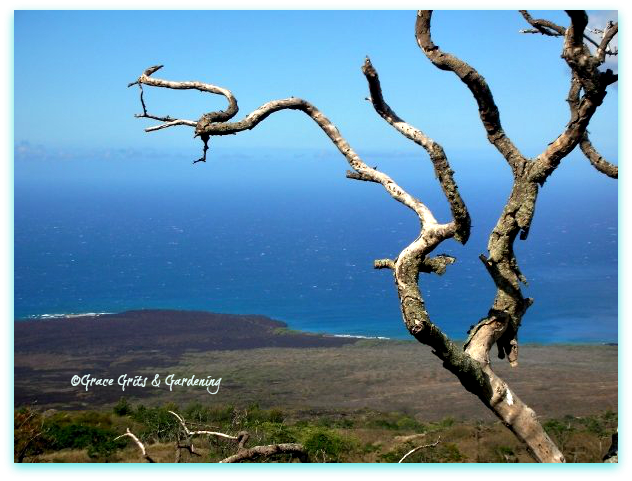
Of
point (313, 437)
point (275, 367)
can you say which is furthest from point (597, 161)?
point (275, 367)

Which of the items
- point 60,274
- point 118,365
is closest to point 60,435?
point 118,365

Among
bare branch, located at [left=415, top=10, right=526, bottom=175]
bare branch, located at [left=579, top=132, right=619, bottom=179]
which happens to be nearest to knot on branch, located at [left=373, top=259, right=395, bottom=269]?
bare branch, located at [left=415, top=10, right=526, bottom=175]

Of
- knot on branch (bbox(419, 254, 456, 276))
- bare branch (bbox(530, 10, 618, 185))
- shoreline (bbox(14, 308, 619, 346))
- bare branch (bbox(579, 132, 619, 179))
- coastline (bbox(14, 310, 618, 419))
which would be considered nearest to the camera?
bare branch (bbox(530, 10, 618, 185))

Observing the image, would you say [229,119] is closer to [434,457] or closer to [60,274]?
[434,457]

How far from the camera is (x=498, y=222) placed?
18.8 feet

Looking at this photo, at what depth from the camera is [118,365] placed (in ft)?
123

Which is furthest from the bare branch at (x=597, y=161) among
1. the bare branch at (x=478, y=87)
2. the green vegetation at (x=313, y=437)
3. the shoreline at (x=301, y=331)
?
the shoreline at (x=301, y=331)

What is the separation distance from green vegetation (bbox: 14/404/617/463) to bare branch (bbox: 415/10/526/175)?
8.58 meters

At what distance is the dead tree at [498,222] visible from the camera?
5297mm

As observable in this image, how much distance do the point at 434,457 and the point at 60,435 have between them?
8.31 metres

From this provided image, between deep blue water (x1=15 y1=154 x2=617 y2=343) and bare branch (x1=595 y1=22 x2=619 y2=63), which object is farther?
deep blue water (x1=15 y1=154 x2=617 y2=343)

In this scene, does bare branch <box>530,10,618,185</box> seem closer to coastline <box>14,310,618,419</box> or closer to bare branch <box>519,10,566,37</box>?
bare branch <box>519,10,566,37</box>

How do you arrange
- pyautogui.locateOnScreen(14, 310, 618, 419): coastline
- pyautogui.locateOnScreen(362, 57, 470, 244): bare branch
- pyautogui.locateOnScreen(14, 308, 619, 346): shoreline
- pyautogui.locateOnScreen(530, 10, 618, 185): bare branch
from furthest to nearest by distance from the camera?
pyautogui.locateOnScreen(14, 308, 619, 346): shoreline → pyautogui.locateOnScreen(14, 310, 618, 419): coastline → pyautogui.locateOnScreen(362, 57, 470, 244): bare branch → pyautogui.locateOnScreen(530, 10, 618, 185): bare branch

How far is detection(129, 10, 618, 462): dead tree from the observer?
5297mm
